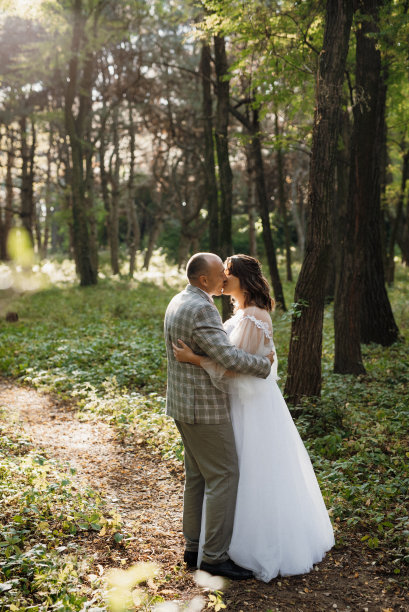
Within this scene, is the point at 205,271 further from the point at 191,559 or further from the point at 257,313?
the point at 191,559

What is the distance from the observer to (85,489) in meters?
5.44

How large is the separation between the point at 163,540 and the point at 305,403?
301cm

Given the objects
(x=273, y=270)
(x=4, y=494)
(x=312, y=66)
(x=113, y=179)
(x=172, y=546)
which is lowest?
(x=172, y=546)

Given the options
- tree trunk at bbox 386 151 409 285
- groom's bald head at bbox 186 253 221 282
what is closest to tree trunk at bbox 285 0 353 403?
groom's bald head at bbox 186 253 221 282

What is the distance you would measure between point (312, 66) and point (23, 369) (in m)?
7.63

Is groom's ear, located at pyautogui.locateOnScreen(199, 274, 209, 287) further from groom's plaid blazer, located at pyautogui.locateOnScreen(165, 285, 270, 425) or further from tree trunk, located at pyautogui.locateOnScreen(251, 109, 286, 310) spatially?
tree trunk, located at pyautogui.locateOnScreen(251, 109, 286, 310)

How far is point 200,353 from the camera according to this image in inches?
160

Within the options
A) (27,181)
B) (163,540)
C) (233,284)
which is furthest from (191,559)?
(27,181)

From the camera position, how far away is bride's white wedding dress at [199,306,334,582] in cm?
409

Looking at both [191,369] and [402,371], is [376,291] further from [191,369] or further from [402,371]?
[191,369]

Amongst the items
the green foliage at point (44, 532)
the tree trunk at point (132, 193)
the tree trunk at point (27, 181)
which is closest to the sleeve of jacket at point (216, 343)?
the green foliage at point (44, 532)

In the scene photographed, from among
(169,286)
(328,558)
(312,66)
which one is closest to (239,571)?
(328,558)

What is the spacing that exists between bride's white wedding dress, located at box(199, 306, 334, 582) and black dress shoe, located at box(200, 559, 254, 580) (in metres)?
0.04

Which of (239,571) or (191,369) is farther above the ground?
(191,369)
